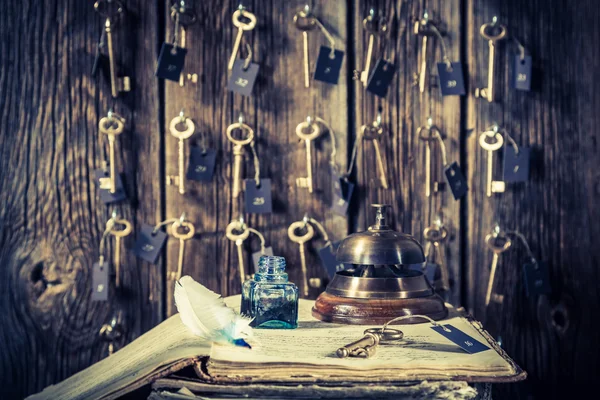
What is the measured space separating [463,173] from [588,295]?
1.79ft

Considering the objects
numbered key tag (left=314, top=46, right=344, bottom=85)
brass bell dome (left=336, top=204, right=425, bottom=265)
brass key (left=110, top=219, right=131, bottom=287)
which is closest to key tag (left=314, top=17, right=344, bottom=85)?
numbered key tag (left=314, top=46, right=344, bottom=85)

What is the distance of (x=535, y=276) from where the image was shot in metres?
2.16

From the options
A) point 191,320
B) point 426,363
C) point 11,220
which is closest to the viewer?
point 426,363

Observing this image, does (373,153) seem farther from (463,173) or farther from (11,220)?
(11,220)

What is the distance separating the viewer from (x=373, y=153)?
86.7 inches

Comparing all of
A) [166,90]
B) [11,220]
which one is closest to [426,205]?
[166,90]

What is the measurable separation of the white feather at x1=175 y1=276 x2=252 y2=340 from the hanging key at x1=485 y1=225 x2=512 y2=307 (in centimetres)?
96

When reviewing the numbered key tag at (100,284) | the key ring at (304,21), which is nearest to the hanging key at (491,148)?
the key ring at (304,21)

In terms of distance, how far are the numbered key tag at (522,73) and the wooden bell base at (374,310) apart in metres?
0.83

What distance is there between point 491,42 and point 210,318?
1275 mm

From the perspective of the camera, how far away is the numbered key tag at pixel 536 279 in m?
2.16

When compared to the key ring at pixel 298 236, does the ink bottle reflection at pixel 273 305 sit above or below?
below

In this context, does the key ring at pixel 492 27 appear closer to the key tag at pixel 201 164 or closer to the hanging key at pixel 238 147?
the hanging key at pixel 238 147

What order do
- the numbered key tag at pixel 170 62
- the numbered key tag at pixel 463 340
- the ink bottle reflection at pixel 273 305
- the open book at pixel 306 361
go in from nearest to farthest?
the open book at pixel 306 361
the numbered key tag at pixel 463 340
the ink bottle reflection at pixel 273 305
the numbered key tag at pixel 170 62
